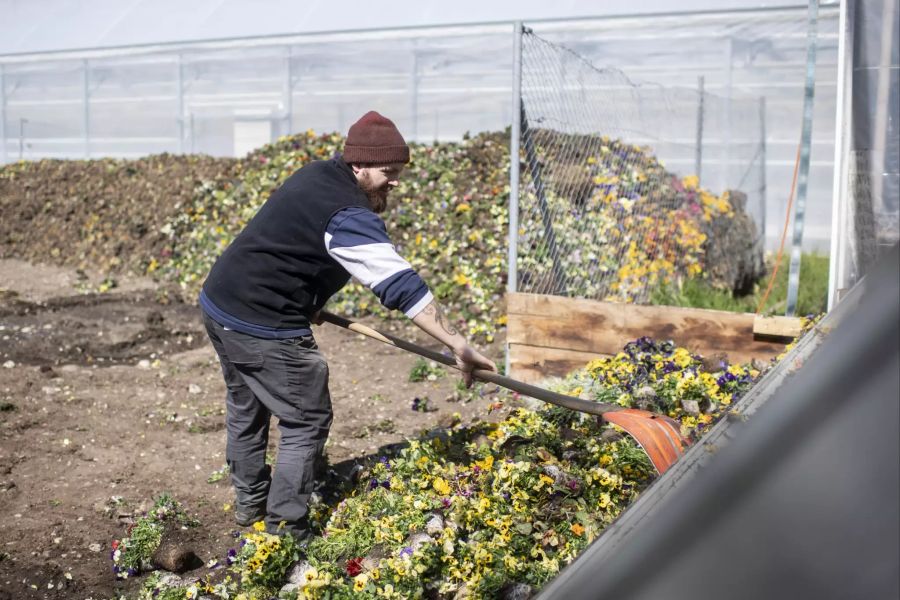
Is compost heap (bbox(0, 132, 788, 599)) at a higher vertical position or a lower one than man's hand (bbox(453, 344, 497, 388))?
lower

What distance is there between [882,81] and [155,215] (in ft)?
29.4

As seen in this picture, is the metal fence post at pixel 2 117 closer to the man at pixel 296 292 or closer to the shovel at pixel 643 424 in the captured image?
the man at pixel 296 292

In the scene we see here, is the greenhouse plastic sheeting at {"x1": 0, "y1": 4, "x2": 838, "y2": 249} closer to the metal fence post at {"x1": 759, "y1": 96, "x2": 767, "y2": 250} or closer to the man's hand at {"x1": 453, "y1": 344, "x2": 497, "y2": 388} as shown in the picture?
the metal fence post at {"x1": 759, "y1": 96, "x2": 767, "y2": 250}

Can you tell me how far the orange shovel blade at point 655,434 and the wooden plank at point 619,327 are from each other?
82.4 inches

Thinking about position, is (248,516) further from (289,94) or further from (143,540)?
(289,94)

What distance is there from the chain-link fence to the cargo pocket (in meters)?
2.76

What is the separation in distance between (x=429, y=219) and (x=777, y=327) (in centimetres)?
468

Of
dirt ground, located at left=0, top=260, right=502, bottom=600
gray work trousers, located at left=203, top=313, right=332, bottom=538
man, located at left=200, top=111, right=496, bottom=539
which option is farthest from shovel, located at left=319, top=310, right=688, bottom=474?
dirt ground, located at left=0, top=260, right=502, bottom=600

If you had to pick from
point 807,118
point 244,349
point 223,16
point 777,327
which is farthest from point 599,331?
point 223,16

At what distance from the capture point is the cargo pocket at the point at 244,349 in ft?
11.7

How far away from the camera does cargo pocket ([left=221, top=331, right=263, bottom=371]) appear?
3.58 meters

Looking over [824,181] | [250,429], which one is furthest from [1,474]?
[824,181]

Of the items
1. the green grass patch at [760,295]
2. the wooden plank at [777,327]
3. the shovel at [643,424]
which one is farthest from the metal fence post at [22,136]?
the shovel at [643,424]

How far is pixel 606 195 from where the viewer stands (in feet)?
26.3
